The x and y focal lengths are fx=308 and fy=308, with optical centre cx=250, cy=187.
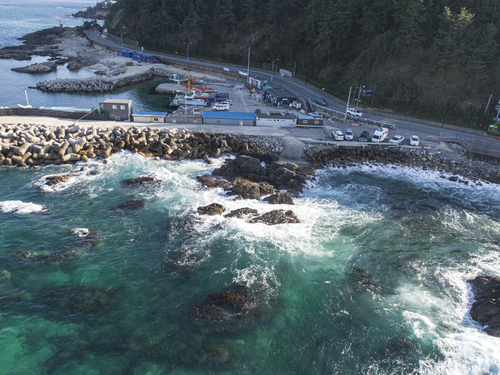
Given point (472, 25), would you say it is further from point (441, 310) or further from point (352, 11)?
point (441, 310)

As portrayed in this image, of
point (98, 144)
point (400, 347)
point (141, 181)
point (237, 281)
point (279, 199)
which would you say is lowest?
point (400, 347)

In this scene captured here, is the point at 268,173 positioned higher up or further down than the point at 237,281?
higher up

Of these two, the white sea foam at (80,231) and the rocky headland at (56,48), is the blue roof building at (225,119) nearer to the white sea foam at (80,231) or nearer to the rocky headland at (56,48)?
the white sea foam at (80,231)

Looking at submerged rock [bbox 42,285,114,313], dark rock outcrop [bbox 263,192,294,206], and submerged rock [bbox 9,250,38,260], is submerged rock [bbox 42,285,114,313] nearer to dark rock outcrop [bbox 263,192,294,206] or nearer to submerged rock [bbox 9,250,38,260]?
submerged rock [bbox 9,250,38,260]

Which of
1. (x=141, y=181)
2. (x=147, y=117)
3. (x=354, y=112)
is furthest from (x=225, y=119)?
(x=354, y=112)

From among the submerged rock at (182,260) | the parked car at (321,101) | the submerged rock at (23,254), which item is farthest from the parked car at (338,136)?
the submerged rock at (23,254)

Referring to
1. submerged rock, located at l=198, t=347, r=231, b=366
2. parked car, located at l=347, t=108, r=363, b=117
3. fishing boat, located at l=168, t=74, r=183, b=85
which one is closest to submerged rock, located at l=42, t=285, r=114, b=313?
submerged rock, located at l=198, t=347, r=231, b=366

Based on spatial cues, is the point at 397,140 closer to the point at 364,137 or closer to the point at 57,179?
Result: the point at 364,137
